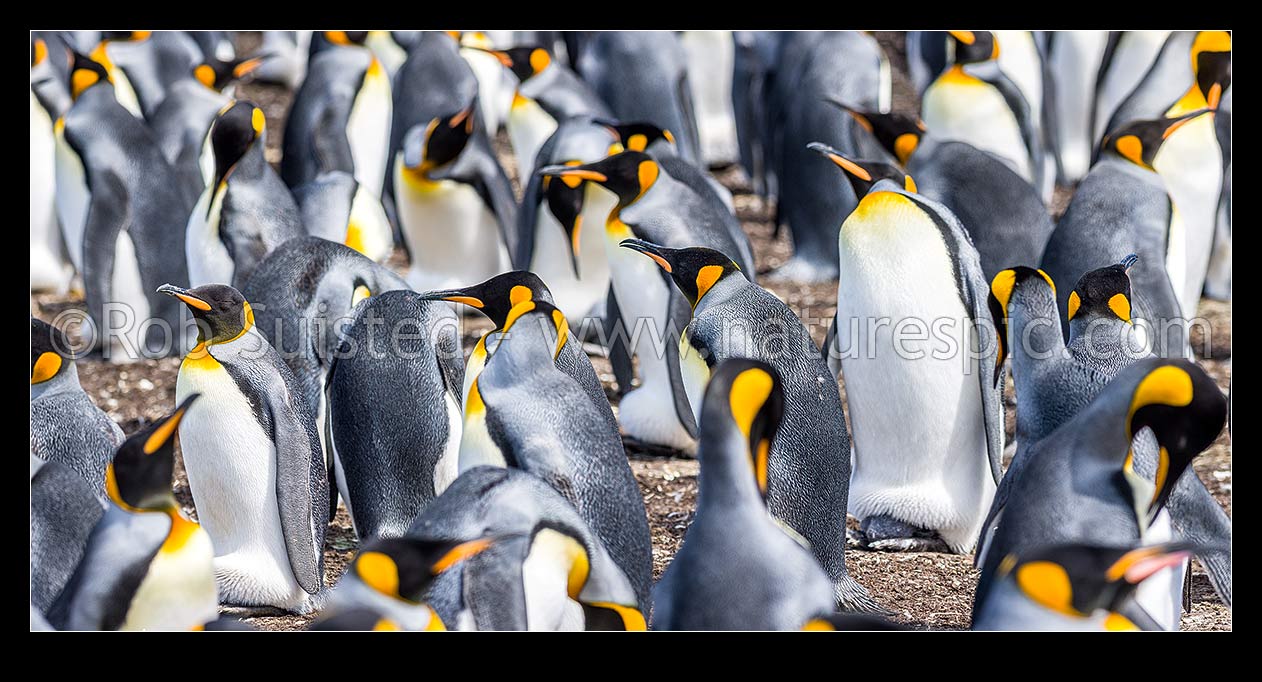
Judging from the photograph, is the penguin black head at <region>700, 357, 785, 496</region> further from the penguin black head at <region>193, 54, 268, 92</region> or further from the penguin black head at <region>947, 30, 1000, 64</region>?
the penguin black head at <region>193, 54, 268, 92</region>

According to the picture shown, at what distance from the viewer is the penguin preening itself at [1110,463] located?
2.56 m

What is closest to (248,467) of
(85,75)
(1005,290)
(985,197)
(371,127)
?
(1005,290)

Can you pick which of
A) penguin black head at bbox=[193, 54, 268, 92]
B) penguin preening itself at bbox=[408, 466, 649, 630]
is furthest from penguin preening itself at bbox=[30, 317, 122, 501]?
penguin black head at bbox=[193, 54, 268, 92]

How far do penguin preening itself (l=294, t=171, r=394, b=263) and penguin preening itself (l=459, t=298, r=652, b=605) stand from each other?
6.61 ft

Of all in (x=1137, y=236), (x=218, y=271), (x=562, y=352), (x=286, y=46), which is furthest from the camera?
(x=286, y=46)

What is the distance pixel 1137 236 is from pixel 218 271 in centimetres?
251

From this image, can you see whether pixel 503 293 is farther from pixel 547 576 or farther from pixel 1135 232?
pixel 1135 232

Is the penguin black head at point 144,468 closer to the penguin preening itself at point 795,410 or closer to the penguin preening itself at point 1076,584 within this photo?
the penguin preening itself at point 795,410

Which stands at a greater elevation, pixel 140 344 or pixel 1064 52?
pixel 1064 52

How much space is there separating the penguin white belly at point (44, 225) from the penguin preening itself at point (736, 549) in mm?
4163

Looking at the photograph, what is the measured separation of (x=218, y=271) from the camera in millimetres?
4457

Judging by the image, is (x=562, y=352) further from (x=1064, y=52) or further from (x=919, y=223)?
(x=1064, y=52)
